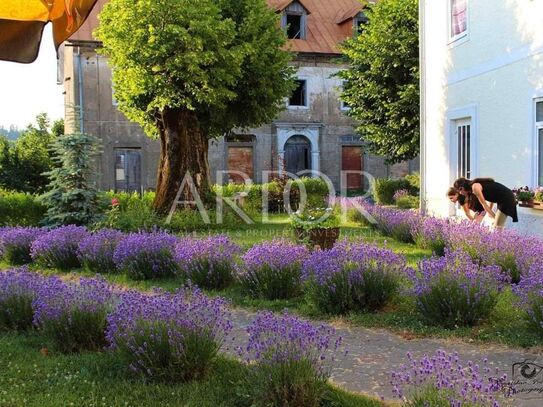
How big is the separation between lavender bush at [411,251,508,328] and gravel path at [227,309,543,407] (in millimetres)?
480

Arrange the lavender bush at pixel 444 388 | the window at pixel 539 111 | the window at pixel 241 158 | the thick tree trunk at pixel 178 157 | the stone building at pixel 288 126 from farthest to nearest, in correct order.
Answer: the window at pixel 241 158 < the stone building at pixel 288 126 < the thick tree trunk at pixel 178 157 < the window at pixel 539 111 < the lavender bush at pixel 444 388

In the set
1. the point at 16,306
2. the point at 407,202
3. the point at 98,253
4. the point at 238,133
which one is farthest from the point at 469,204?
the point at 238,133

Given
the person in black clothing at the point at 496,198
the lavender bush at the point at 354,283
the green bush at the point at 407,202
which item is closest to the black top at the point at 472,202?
the person in black clothing at the point at 496,198

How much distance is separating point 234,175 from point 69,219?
672 inches

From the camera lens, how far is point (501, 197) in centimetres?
951

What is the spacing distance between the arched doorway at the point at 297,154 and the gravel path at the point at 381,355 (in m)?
25.6

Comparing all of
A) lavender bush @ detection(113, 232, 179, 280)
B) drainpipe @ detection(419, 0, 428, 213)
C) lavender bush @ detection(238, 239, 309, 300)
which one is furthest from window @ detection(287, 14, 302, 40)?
lavender bush @ detection(238, 239, 309, 300)

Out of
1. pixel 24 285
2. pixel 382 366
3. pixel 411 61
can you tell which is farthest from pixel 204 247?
pixel 411 61

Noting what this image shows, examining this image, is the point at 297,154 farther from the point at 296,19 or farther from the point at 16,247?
the point at 16,247

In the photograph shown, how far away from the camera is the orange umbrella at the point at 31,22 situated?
3.28 meters

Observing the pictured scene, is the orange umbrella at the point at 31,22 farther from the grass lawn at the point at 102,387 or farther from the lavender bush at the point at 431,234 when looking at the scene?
the lavender bush at the point at 431,234

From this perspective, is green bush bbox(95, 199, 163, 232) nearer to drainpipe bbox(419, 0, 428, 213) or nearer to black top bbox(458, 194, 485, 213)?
black top bbox(458, 194, 485, 213)

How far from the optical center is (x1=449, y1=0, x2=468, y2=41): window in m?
13.3

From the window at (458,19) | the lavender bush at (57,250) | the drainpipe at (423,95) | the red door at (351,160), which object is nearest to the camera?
the lavender bush at (57,250)
